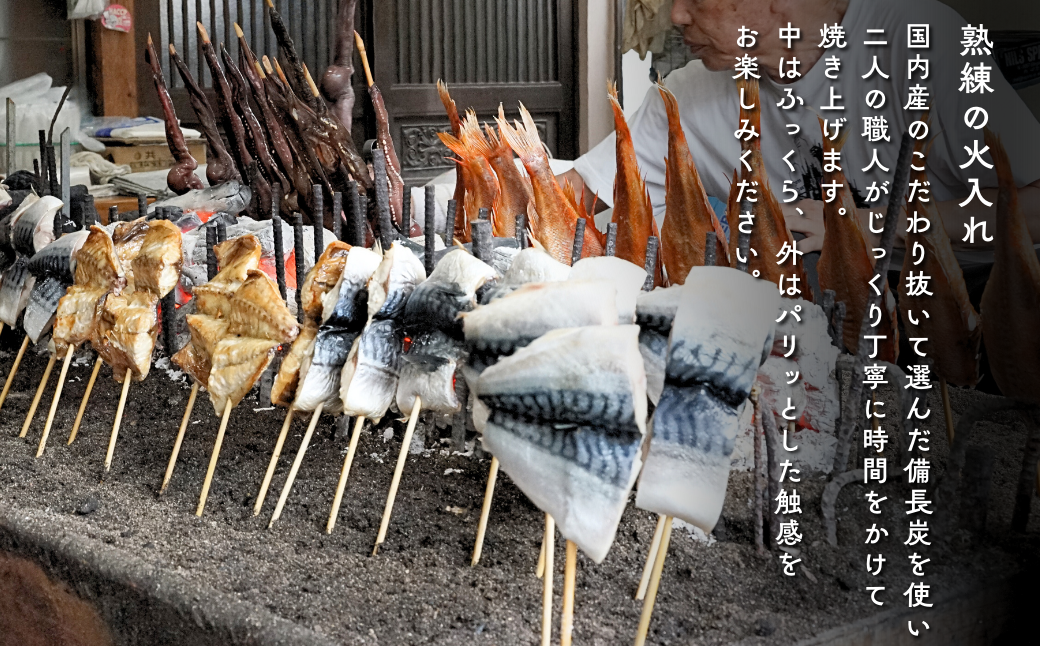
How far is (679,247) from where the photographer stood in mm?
2025

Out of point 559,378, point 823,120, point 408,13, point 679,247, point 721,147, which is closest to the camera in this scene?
point 559,378

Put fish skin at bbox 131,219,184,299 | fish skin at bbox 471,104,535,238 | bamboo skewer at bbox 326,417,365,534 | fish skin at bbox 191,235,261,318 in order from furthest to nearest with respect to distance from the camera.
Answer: fish skin at bbox 471,104,535,238
fish skin at bbox 131,219,184,299
fish skin at bbox 191,235,261,318
bamboo skewer at bbox 326,417,365,534

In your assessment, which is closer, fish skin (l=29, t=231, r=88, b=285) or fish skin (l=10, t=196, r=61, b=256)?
fish skin (l=29, t=231, r=88, b=285)

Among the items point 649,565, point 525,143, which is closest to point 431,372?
point 649,565

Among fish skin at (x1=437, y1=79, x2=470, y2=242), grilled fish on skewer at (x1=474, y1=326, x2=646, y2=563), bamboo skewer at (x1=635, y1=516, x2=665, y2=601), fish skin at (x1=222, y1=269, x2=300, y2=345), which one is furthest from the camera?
fish skin at (x1=437, y1=79, x2=470, y2=242)

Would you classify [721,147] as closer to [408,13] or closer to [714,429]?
[714,429]

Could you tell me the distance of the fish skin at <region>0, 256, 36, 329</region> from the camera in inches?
104

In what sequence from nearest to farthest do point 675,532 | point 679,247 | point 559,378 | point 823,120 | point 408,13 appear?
1. point 559,378
2. point 823,120
3. point 675,532
4. point 679,247
5. point 408,13

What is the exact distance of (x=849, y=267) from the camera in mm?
1847

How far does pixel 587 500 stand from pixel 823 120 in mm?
902

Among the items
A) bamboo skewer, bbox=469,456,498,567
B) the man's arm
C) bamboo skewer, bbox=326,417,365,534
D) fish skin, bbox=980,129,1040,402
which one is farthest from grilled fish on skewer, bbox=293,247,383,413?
fish skin, bbox=980,129,1040,402

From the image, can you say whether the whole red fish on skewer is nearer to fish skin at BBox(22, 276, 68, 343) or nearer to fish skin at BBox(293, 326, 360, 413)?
fish skin at BBox(293, 326, 360, 413)

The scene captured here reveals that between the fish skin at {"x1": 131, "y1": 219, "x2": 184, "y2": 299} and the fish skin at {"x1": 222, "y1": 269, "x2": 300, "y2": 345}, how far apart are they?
0.26m

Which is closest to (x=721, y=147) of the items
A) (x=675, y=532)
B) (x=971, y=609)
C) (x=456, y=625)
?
(x=675, y=532)
